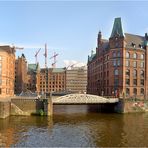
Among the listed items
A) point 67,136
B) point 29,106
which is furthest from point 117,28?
point 67,136

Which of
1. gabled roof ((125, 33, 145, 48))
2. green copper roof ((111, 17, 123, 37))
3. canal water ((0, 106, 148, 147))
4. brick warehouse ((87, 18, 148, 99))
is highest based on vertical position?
green copper roof ((111, 17, 123, 37))

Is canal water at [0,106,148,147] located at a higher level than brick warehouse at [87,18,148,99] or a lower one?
lower

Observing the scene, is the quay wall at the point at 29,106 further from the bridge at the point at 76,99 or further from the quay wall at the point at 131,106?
the quay wall at the point at 131,106

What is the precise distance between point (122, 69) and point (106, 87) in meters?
14.3

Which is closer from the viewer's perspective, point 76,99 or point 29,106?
point 29,106

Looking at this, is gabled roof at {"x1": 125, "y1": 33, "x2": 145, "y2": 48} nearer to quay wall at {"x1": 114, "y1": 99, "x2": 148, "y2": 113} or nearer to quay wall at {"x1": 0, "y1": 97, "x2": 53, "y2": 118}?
quay wall at {"x1": 114, "y1": 99, "x2": 148, "y2": 113}

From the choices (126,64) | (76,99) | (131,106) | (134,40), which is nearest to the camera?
(76,99)

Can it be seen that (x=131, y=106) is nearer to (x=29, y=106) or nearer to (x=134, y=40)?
(x=134, y=40)

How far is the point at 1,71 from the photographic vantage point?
105500 millimetres

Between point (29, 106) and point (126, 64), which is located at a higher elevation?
point (126, 64)

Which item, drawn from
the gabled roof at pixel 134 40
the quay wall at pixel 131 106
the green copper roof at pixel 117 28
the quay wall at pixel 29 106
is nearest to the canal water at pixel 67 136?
the quay wall at pixel 29 106

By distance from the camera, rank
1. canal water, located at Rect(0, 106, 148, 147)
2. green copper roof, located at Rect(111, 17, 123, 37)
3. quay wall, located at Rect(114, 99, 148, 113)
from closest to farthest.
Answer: canal water, located at Rect(0, 106, 148, 147), quay wall, located at Rect(114, 99, 148, 113), green copper roof, located at Rect(111, 17, 123, 37)

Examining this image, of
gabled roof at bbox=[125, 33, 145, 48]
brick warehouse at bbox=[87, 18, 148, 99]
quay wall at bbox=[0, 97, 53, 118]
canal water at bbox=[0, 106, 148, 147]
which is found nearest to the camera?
canal water at bbox=[0, 106, 148, 147]

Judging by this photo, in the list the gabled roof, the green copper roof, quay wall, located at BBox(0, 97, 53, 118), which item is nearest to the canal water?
quay wall, located at BBox(0, 97, 53, 118)
